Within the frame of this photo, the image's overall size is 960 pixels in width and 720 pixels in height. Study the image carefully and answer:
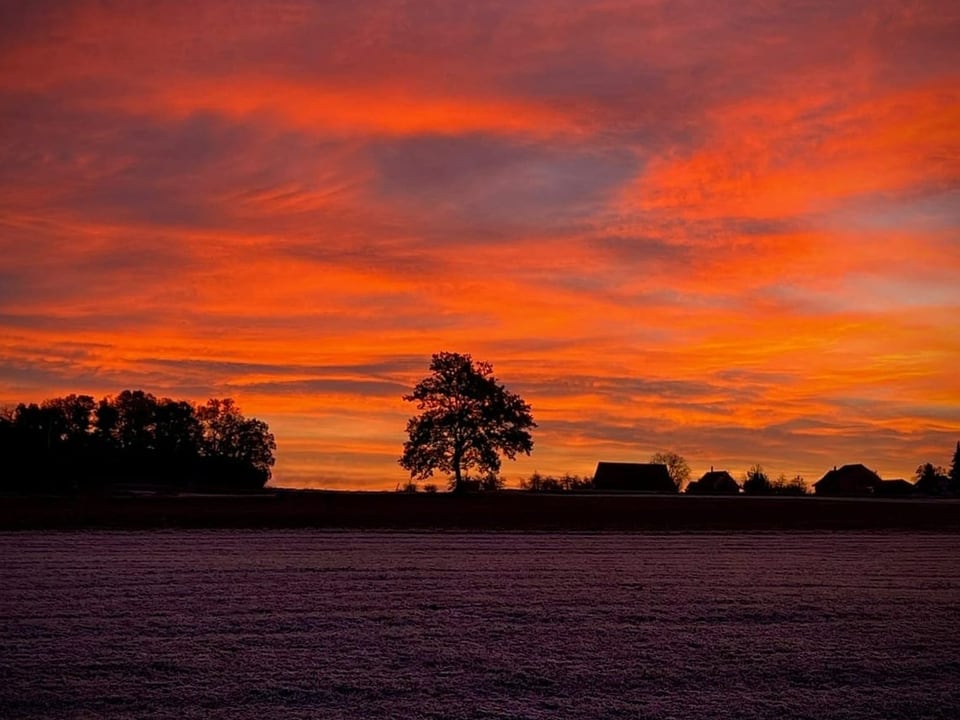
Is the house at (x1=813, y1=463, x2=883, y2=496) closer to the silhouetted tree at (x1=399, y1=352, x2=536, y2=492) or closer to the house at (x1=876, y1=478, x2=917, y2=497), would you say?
the house at (x1=876, y1=478, x2=917, y2=497)

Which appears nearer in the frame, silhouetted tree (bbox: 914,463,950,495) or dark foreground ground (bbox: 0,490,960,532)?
dark foreground ground (bbox: 0,490,960,532)

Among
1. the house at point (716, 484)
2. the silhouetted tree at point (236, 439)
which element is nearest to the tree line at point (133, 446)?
the silhouetted tree at point (236, 439)

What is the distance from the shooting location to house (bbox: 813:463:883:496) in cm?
14662

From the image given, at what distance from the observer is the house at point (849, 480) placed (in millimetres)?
146625

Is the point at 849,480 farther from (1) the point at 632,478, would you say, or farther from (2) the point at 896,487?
(1) the point at 632,478

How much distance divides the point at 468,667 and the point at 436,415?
2744 inches

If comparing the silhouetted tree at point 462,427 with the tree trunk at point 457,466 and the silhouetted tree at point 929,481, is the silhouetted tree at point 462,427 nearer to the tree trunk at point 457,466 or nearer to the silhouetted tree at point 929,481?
the tree trunk at point 457,466

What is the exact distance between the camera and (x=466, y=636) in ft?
53.5

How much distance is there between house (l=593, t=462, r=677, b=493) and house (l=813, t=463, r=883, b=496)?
1174 inches

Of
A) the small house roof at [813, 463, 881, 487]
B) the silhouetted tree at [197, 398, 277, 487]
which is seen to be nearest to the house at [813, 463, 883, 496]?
the small house roof at [813, 463, 881, 487]

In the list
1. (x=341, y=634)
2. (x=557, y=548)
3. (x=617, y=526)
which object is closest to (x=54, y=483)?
(x=617, y=526)

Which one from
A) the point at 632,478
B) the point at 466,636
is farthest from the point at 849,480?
the point at 466,636

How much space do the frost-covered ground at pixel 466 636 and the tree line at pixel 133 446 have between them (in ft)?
225

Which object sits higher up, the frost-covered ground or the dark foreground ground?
the dark foreground ground
